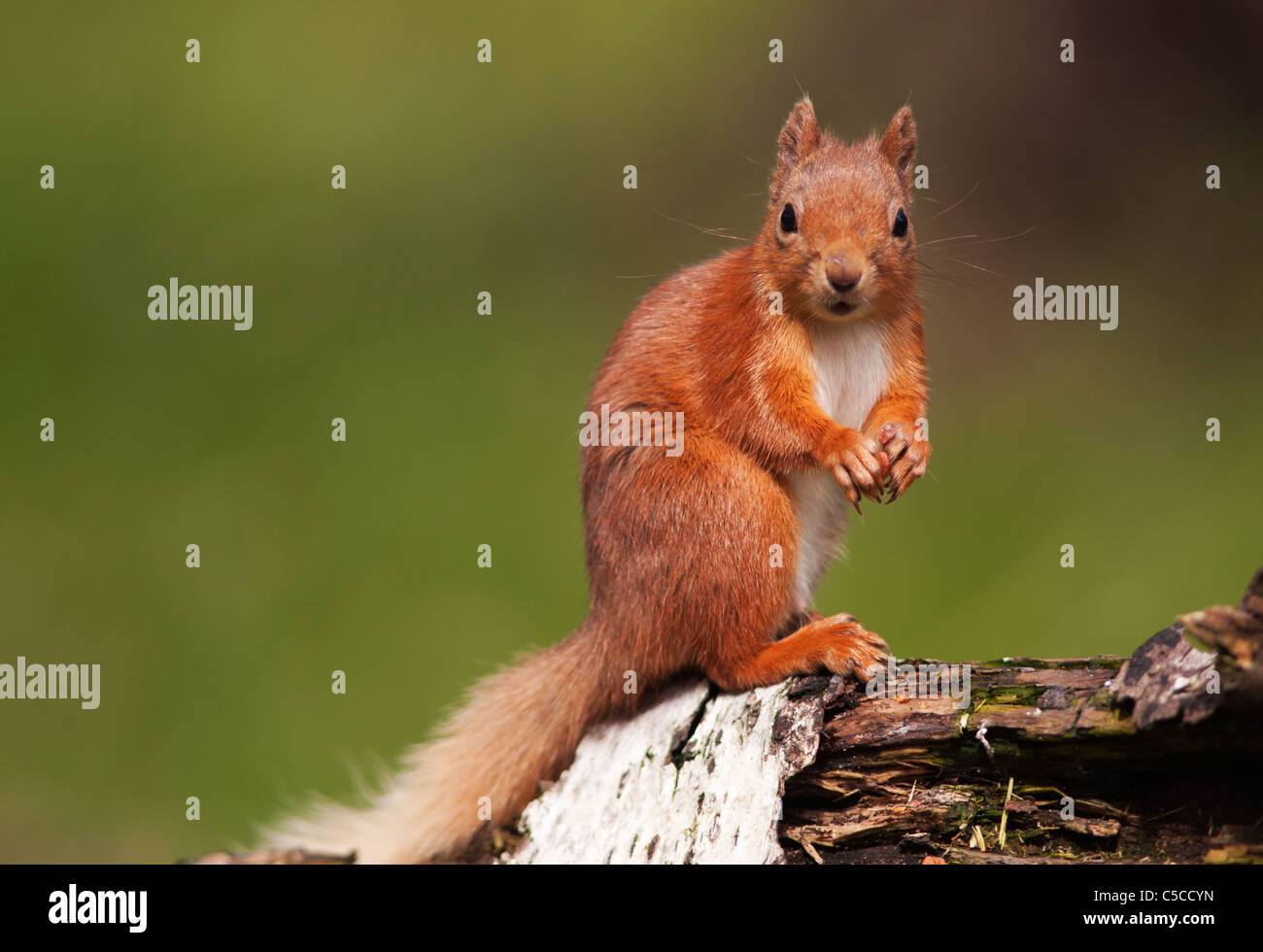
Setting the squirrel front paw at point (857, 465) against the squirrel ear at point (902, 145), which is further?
the squirrel ear at point (902, 145)

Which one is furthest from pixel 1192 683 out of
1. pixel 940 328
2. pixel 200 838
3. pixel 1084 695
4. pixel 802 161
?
pixel 940 328

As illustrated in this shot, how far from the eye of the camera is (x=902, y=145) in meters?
3.89

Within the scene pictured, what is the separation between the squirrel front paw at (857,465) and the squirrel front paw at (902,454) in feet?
0.22

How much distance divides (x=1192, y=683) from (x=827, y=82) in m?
8.07

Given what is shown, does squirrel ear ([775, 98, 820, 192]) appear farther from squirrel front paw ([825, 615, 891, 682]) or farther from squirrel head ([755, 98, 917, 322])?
squirrel front paw ([825, 615, 891, 682])

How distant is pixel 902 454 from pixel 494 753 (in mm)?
1606

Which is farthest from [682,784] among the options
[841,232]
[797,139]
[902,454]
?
[797,139]

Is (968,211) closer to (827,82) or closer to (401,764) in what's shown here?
(827,82)

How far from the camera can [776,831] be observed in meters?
3.05

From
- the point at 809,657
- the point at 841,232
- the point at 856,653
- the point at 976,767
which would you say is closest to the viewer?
the point at 976,767

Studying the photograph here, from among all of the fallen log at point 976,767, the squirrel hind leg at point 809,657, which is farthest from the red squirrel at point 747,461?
the fallen log at point 976,767

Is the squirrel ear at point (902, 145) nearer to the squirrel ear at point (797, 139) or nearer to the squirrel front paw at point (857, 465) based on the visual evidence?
the squirrel ear at point (797, 139)

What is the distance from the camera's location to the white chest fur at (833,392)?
3.79 metres

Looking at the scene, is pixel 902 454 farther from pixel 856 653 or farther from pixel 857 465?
pixel 856 653
